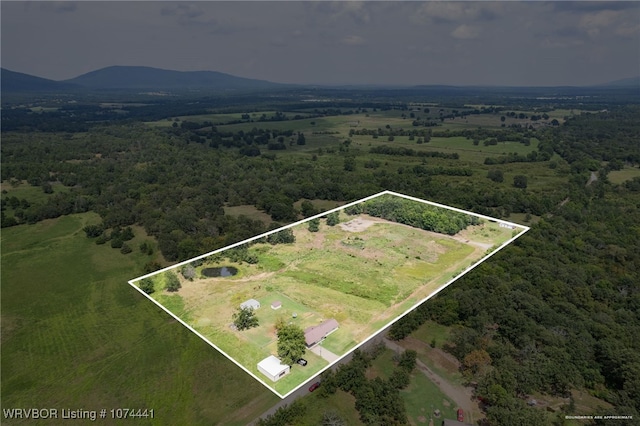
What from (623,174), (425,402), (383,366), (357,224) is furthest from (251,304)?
(623,174)

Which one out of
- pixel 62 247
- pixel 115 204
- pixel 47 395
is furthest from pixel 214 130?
pixel 47 395

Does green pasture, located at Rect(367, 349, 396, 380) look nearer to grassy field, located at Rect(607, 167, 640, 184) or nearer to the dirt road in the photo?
the dirt road

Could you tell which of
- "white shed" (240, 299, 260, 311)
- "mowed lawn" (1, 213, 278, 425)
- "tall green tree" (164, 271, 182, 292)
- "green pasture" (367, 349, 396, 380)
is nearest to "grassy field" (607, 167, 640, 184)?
"green pasture" (367, 349, 396, 380)

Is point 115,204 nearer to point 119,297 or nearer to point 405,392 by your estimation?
point 119,297

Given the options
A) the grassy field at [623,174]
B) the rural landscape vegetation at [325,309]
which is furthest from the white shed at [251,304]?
the grassy field at [623,174]

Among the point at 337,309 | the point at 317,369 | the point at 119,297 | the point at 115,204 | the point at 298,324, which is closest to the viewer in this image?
the point at 317,369

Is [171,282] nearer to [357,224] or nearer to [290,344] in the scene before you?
[290,344]
